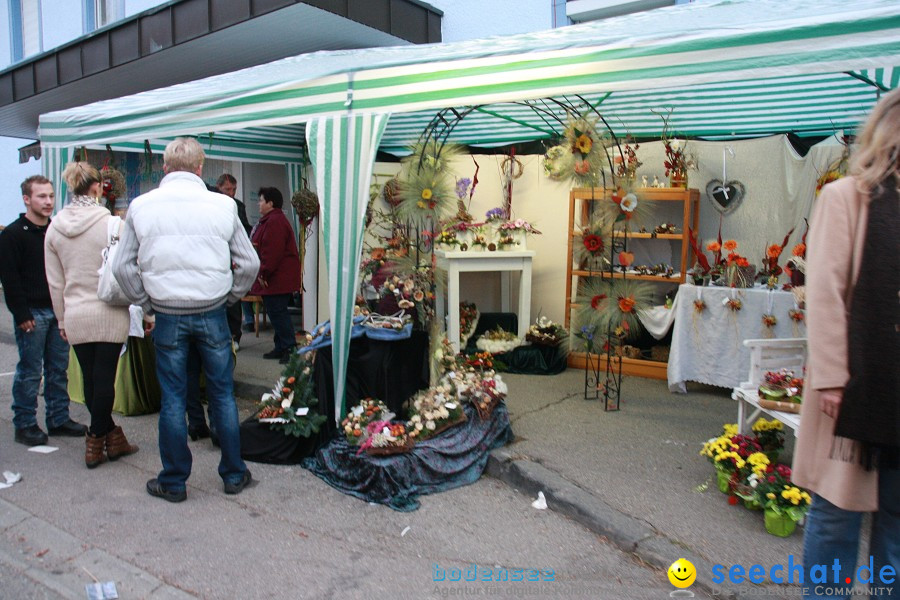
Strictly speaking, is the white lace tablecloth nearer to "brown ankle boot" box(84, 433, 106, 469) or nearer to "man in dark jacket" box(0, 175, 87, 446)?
"brown ankle boot" box(84, 433, 106, 469)

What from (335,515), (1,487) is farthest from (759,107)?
(1,487)

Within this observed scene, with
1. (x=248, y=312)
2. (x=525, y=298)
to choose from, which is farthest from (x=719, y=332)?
(x=248, y=312)

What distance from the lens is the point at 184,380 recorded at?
3.60m

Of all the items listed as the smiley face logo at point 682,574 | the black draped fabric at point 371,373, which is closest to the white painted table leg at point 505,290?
the black draped fabric at point 371,373

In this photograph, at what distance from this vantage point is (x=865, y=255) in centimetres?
192

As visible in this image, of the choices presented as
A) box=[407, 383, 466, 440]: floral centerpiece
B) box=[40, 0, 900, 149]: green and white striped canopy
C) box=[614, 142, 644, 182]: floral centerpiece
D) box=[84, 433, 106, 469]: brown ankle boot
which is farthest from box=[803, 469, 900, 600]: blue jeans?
box=[84, 433, 106, 469]: brown ankle boot

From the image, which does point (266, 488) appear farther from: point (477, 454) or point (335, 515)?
point (477, 454)

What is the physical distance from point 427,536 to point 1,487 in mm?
2469

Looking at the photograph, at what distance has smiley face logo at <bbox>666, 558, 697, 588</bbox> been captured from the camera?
2.82m

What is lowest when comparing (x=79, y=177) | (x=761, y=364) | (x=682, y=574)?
(x=682, y=574)

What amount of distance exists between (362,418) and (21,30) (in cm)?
1278

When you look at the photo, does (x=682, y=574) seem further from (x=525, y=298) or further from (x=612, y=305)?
(x=525, y=298)

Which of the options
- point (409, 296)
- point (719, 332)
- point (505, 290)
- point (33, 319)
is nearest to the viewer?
point (33, 319)

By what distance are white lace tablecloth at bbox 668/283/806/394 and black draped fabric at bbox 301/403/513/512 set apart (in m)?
1.99
